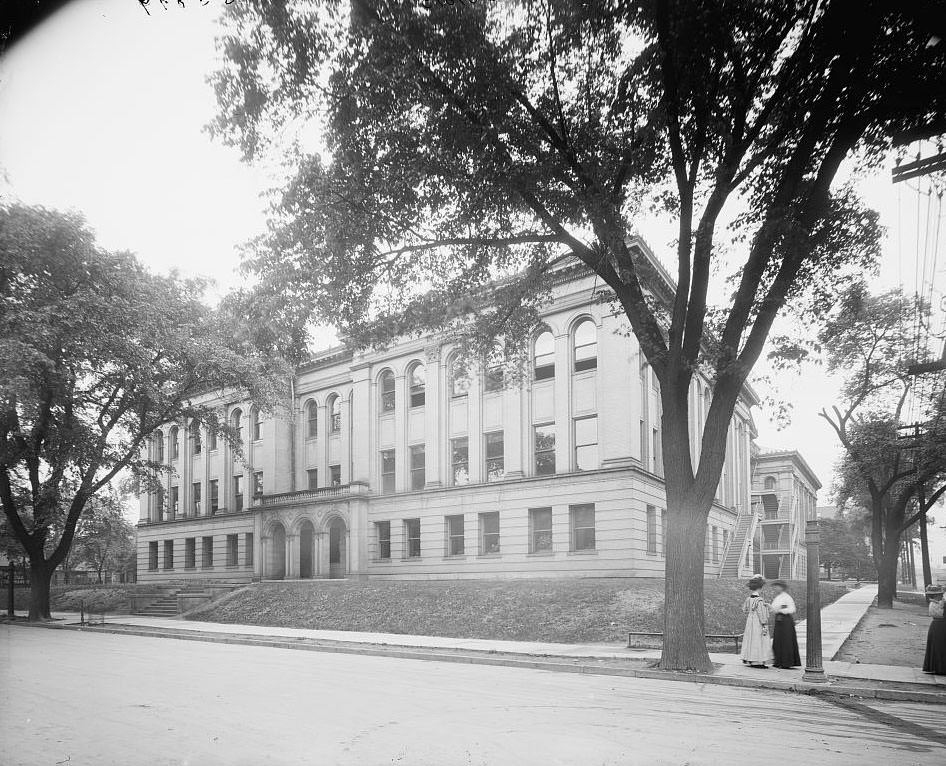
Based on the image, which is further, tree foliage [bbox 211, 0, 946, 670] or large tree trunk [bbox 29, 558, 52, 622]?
large tree trunk [bbox 29, 558, 52, 622]

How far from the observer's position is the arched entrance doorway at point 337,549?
3766 centimetres

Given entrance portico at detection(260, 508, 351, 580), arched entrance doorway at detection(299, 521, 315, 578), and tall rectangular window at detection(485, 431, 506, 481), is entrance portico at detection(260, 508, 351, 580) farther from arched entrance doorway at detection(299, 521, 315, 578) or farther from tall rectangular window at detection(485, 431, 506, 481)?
tall rectangular window at detection(485, 431, 506, 481)

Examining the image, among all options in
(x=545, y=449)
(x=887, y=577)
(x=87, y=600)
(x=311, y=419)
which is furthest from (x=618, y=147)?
(x=87, y=600)

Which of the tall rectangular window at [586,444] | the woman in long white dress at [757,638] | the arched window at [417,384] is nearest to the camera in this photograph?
the woman in long white dress at [757,638]

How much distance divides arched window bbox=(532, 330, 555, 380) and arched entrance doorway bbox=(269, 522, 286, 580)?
17985 mm

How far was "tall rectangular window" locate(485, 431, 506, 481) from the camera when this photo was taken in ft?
106

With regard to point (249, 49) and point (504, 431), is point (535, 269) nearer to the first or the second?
point (249, 49)

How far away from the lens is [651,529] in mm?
29984

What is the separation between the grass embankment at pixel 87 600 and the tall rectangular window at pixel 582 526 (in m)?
20.8

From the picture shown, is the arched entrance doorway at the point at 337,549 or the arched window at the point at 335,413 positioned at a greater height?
the arched window at the point at 335,413

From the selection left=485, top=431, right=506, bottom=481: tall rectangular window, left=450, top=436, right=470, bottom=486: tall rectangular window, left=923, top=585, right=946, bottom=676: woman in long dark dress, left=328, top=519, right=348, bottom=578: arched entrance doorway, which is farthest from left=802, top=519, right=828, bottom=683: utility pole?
left=328, top=519, right=348, bottom=578: arched entrance doorway

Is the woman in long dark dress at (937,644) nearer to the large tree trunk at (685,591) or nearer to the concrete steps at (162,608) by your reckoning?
the large tree trunk at (685,591)

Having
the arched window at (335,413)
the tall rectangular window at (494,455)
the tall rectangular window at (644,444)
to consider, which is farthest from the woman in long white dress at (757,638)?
the arched window at (335,413)

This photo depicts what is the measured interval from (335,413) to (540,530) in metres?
15.2
